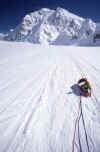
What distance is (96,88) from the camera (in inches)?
156

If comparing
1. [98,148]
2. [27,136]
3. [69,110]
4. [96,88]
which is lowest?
[98,148]

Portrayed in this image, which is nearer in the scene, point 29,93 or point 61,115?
point 61,115

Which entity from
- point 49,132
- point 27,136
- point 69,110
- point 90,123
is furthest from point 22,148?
point 90,123

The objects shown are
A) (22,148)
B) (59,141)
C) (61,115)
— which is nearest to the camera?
(22,148)

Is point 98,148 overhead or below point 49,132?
below

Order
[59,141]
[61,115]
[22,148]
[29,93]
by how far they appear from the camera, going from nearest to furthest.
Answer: [22,148] → [59,141] → [61,115] → [29,93]

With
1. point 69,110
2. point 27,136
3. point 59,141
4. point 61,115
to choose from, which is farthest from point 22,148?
point 69,110

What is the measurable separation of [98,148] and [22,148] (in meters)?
1.69

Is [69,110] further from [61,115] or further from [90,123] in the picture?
[90,123]

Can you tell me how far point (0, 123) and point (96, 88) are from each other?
3796mm

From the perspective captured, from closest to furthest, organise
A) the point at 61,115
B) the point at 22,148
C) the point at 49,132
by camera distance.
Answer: the point at 22,148, the point at 49,132, the point at 61,115

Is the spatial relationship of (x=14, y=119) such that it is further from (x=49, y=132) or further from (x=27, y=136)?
(x=49, y=132)

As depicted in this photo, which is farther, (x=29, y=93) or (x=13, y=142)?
(x=29, y=93)

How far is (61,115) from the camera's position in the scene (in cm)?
273
